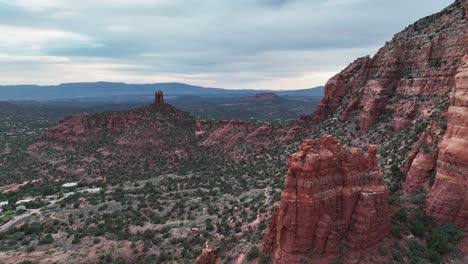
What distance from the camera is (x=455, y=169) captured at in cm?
2503

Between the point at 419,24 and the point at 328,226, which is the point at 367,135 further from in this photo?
the point at 328,226

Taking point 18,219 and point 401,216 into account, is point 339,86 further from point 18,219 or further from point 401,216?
point 18,219

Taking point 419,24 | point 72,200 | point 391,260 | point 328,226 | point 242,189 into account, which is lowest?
point 72,200

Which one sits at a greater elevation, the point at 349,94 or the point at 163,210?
the point at 349,94

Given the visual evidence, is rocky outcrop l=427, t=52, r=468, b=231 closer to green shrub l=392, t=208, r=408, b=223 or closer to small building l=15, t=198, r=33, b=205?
green shrub l=392, t=208, r=408, b=223

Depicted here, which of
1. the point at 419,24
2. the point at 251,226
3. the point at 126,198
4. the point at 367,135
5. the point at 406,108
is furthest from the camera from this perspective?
the point at 419,24

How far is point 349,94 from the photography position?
218 ft

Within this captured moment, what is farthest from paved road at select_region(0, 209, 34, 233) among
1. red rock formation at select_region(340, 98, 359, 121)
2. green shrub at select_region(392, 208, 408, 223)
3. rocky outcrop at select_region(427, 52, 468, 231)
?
red rock formation at select_region(340, 98, 359, 121)

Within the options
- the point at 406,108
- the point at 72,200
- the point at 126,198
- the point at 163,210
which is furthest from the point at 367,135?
the point at 72,200

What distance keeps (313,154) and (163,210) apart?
30.3 meters

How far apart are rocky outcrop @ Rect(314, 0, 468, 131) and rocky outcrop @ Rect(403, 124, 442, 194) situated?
11.8 meters

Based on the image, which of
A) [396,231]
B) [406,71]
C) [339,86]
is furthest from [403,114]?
[396,231]

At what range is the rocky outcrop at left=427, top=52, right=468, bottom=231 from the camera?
24.5m

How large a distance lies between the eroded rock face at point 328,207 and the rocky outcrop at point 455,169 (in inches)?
196
